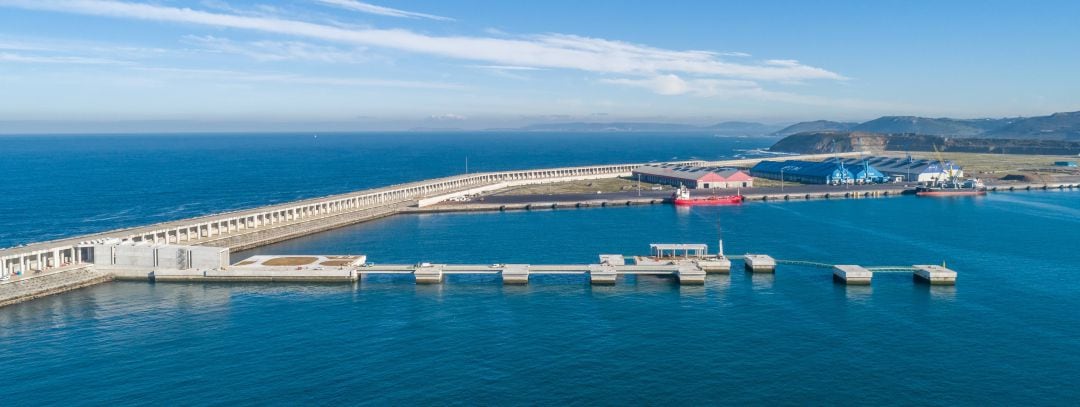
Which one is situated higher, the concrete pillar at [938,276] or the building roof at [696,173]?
the building roof at [696,173]

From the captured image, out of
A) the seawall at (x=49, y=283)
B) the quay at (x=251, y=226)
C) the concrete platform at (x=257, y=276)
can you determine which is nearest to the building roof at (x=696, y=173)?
the quay at (x=251, y=226)

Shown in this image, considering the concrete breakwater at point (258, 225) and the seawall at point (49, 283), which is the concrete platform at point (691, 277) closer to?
the concrete breakwater at point (258, 225)

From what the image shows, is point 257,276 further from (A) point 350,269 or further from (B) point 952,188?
(B) point 952,188

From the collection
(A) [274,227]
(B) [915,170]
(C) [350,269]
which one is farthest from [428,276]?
(B) [915,170]

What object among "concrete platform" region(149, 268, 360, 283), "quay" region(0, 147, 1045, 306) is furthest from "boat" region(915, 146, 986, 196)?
"concrete platform" region(149, 268, 360, 283)

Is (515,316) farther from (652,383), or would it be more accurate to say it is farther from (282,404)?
(282,404)
